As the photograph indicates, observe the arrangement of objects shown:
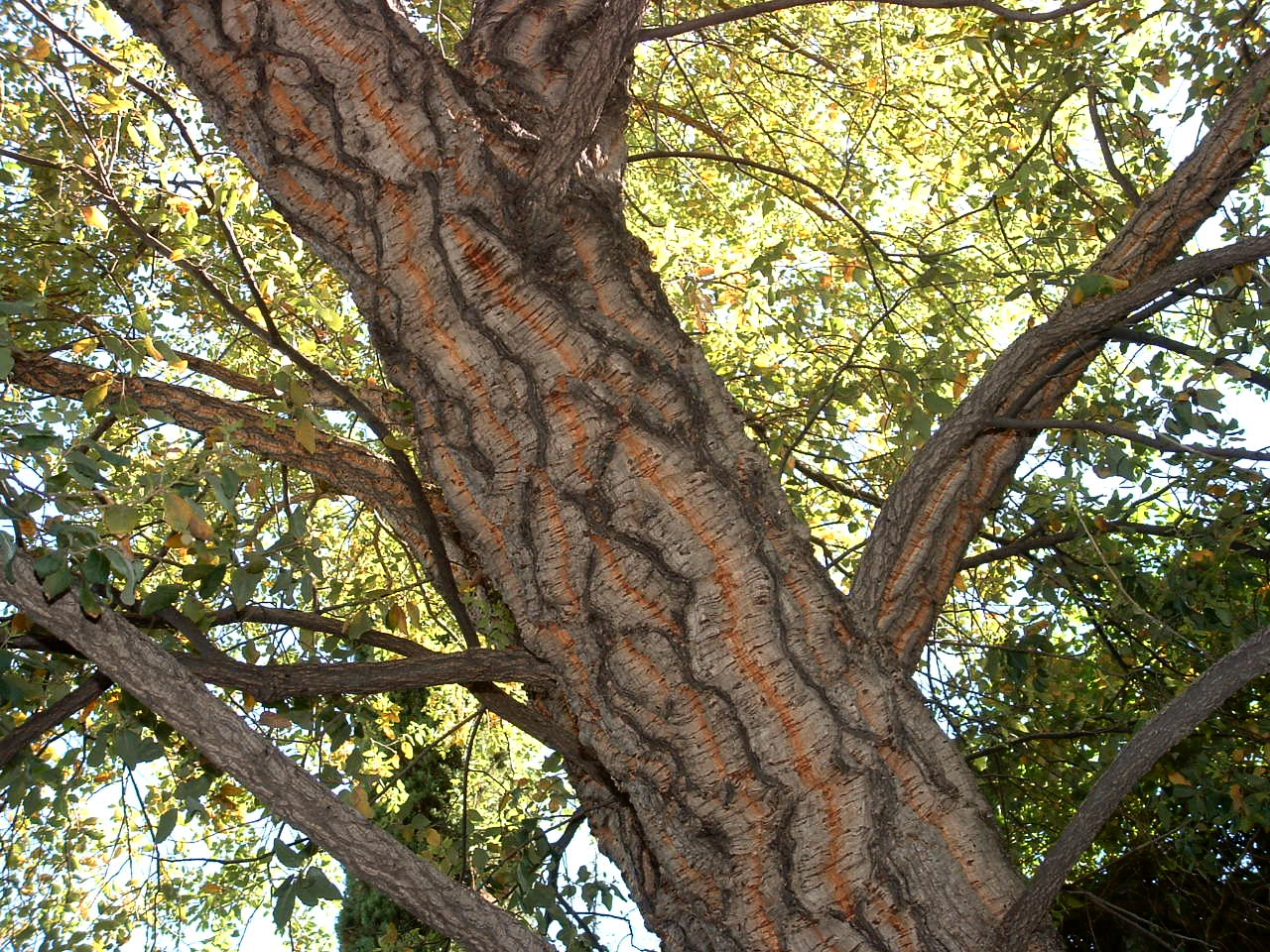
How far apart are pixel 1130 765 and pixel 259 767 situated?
158cm

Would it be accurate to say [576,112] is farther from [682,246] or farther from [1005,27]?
[682,246]

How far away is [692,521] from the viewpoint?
229 cm

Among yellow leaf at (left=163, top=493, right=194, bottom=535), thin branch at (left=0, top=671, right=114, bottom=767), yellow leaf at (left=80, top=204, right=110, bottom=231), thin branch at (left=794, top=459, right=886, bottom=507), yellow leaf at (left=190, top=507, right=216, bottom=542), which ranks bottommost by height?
yellow leaf at (left=163, top=493, right=194, bottom=535)

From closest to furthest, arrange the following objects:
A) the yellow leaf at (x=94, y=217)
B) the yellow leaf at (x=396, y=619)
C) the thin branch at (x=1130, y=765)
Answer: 1. the thin branch at (x=1130, y=765)
2. the yellow leaf at (x=396, y=619)
3. the yellow leaf at (x=94, y=217)

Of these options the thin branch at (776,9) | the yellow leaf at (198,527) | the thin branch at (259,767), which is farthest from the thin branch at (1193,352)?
the yellow leaf at (198,527)

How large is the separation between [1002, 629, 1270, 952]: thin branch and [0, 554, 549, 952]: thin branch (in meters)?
0.96

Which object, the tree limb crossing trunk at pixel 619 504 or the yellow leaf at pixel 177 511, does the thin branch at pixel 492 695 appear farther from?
the yellow leaf at pixel 177 511

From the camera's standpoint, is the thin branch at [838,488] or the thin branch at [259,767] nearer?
the thin branch at [259,767]

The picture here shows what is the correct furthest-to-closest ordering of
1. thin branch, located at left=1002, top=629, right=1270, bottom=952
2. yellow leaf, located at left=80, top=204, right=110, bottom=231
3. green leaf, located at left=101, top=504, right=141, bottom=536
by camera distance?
yellow leaf, located at left=80, top=204, right=110, bottom=231 → thin branch, located at left=1002, top=629, right=1270, bottom=952 → green leaf, located at left=101, top=504, right=141, bottom=536

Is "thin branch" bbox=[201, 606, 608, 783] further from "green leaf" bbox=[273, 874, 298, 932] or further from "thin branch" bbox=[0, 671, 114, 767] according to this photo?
"green leaf" bbox=[273, 874, 298, 932]

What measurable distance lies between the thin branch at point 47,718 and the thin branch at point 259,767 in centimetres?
42

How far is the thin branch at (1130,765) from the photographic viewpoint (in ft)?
6.76

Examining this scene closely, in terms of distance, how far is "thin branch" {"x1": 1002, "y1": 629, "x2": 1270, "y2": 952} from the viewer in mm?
2061

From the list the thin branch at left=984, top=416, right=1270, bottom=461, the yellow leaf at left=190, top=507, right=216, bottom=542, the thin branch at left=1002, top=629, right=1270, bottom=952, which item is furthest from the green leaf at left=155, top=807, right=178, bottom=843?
the thin branch at left=984, top=416, right=1270, bottom=461
